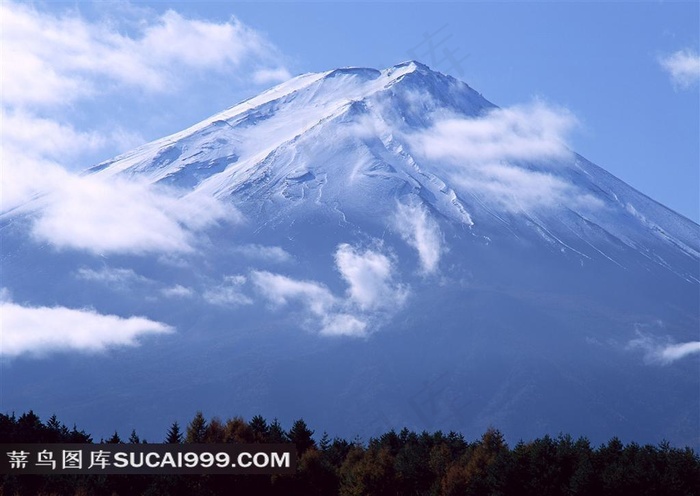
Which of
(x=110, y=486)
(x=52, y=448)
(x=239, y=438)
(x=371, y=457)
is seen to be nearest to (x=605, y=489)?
(x=371, y=457)

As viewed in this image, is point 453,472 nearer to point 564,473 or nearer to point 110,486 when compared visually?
point 564,473

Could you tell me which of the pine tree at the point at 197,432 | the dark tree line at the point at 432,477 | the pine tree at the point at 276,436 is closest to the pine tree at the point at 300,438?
the pine tree at the point at 276,436

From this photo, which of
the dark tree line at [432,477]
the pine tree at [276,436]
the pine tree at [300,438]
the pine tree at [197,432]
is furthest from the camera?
the pine tree at [300,438]

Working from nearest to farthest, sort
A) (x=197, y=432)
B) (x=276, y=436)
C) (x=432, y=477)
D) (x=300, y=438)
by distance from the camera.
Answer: (x=432, y=477), (x=197, y=432), (x=300, y=438), (x=276, y=436)

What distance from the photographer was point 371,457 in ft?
171

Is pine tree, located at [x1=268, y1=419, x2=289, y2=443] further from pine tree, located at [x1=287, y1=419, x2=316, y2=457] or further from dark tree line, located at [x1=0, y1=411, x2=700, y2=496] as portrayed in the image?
dark tree line, located at [x1=0, y1=411, x2=700, y2=496]

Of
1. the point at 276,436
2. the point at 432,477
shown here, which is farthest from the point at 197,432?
the point at 432,477

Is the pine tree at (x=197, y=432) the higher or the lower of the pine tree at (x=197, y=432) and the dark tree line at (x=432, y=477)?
the higher

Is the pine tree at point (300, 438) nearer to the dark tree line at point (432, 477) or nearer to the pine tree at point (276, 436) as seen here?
the pine tree at point (276, 436)

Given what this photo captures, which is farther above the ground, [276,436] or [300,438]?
[276,436]

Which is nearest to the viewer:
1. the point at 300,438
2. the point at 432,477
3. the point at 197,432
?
the point at 432,477

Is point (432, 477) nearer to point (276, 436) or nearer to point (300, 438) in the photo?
point (300, 438)

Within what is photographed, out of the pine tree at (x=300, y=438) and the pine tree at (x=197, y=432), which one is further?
the pine tree at (x=300, y=438)

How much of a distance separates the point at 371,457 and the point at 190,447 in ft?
38.1
